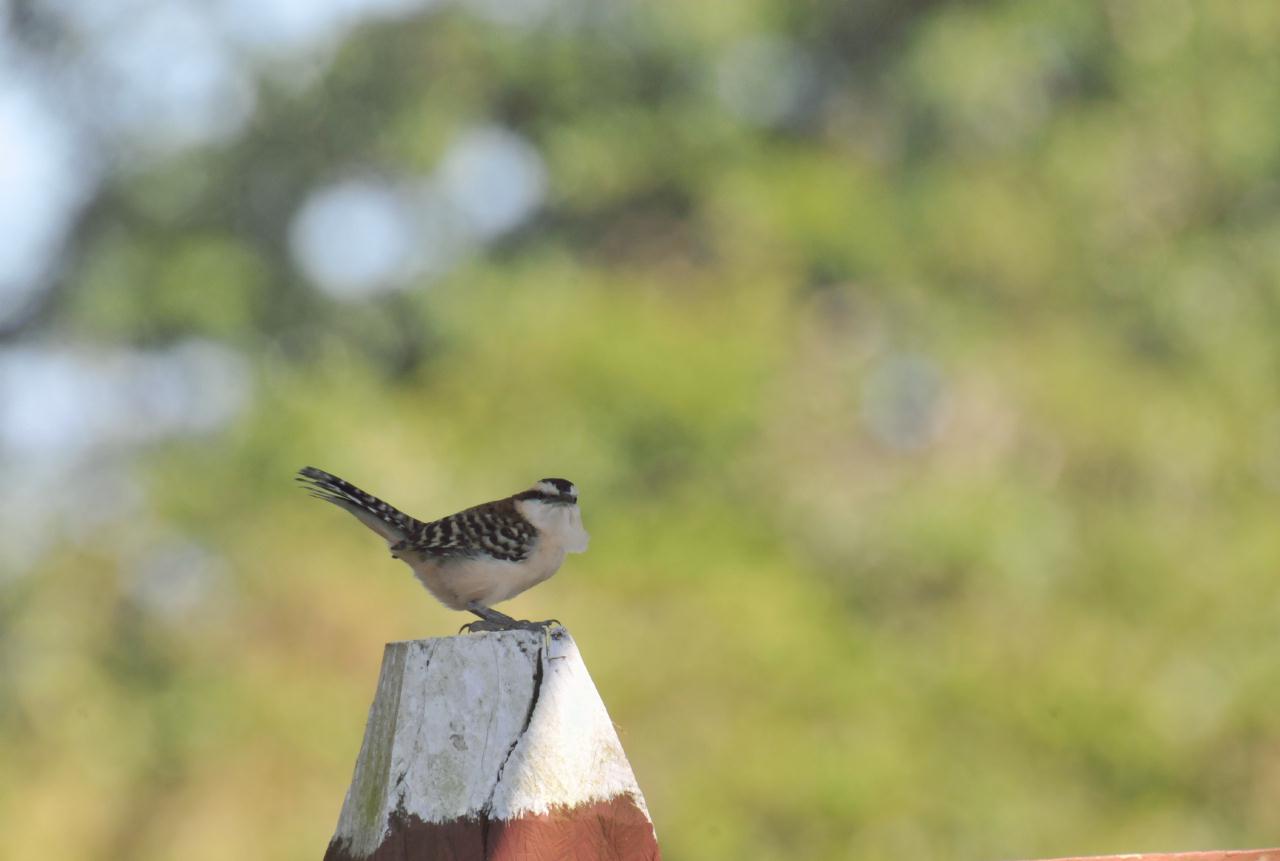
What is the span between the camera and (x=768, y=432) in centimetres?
1393

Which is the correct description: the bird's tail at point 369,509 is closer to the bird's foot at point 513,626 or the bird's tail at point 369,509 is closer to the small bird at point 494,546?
the small bird at point 494,546

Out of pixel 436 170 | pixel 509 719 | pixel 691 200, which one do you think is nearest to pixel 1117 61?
pixel 691 200

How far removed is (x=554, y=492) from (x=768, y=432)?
8810mm

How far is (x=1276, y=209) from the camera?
14.7m

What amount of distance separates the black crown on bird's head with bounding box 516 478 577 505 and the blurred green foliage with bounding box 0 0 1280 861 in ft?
21.7

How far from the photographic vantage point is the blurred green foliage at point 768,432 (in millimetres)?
12086

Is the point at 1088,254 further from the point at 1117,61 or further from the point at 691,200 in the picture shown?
the point at 691,200

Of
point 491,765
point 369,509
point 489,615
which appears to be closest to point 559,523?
point 489,615

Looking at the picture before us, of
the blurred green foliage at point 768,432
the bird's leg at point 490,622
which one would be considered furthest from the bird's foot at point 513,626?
the blurred green foliage at point 768,432

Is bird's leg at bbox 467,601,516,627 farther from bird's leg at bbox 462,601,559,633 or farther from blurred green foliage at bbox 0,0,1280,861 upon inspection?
blurred green foliage at bbox 0,0,1280,861

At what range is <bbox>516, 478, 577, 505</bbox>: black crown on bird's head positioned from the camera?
5.18m

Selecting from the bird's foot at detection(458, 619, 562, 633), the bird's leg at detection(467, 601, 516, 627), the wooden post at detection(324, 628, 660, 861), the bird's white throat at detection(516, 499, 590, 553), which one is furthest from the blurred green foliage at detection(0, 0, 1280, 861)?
the wooden post at detection(324, 628, 660, 861)

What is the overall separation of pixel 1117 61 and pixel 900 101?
1.98m

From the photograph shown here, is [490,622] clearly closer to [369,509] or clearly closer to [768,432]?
[369,509]
